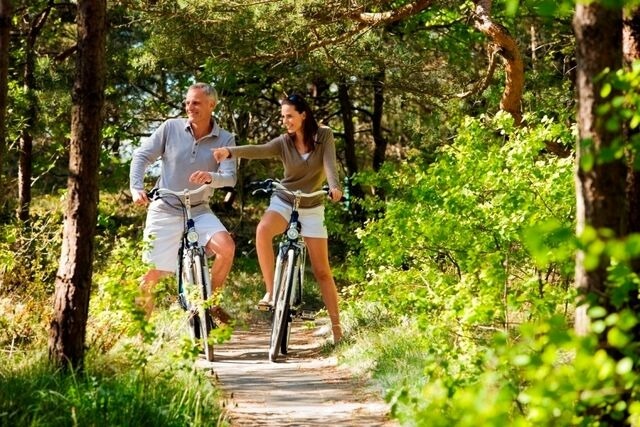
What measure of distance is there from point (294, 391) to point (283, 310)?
1.44 metres

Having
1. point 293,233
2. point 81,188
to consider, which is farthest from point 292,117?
point 81,188

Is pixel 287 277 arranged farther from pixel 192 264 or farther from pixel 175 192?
pixel 175 192

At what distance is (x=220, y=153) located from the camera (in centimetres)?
737

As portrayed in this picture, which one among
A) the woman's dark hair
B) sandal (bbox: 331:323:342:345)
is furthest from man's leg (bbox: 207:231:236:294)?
sandal (bbox: 331:323:342:345)

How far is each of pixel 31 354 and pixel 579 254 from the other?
322 cm

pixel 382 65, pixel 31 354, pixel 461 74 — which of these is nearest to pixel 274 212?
pixel 31 354

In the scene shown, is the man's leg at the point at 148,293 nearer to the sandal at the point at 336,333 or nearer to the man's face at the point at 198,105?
the man's face at the point at 198,105

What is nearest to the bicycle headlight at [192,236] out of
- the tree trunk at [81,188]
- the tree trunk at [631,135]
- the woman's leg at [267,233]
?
the woman's leg at [267,233]

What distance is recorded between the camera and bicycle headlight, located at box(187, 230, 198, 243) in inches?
297

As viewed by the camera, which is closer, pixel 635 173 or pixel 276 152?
pixel 635 173

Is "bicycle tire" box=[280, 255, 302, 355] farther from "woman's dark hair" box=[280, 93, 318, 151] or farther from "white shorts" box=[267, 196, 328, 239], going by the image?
"woman's dark hair" box=[280, 93, 318, 151]

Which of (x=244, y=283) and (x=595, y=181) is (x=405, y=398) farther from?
(x=244, y=283)

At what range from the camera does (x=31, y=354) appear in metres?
5.53

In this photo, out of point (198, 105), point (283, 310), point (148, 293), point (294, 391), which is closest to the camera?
point (148, 293)
